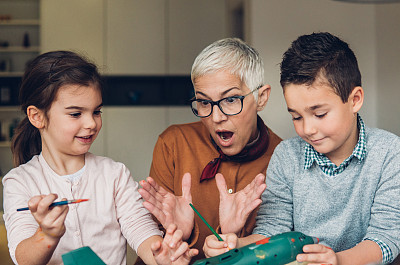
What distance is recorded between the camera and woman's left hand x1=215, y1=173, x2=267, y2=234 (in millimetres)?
1278

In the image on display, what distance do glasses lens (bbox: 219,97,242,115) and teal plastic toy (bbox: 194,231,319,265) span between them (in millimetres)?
671

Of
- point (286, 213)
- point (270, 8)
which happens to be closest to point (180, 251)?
point (286, 213)

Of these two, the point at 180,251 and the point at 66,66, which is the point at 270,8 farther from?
the point at 180,251

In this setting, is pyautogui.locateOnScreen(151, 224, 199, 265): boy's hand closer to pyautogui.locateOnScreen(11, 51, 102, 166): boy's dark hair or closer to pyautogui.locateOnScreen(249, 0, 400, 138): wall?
pyautogui.locateOnScreen(11, 51, 102, 166): boy's dark hair

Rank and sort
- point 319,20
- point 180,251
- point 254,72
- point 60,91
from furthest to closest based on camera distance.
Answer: point 319,20 → point 254,72 → point 60,91 → point 180,251

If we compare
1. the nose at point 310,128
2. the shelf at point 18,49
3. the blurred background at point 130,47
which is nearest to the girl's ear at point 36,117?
the nose at point 310,128

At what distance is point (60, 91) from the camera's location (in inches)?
52.1

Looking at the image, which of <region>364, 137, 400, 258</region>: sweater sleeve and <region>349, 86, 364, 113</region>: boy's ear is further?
<region>349, 86, 364, 113</region>: boy's ear

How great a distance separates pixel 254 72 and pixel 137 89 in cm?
395

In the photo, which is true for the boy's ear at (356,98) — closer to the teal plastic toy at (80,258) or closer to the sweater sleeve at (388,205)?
the sweater sleeve at (388,205)

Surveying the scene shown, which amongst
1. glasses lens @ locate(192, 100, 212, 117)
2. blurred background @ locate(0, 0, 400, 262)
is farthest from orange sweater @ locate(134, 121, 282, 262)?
blurred background @ locate(0, 0, 400, 262)

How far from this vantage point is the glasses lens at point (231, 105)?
5.35 ft

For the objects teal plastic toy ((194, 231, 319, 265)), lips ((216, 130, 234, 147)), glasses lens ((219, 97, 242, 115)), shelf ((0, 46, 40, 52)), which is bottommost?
teal plastic toy ((194, 231, 319, 265))

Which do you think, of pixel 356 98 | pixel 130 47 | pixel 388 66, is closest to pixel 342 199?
pixel 356 98
